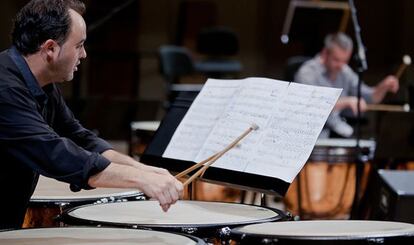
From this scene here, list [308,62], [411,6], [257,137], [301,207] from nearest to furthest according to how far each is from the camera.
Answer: [257,137] < [301,207] < [308,62] < [411,6]

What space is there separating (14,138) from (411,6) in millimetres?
7917

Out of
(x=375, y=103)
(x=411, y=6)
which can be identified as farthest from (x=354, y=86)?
(x=411, y=6)

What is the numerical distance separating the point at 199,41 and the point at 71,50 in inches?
243

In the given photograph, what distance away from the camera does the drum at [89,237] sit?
2205mm

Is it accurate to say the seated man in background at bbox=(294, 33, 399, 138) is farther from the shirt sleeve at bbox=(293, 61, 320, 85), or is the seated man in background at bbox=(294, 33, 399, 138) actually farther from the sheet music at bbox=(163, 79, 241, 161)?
the sheet music at bbox=(163, 79, 241, 161)

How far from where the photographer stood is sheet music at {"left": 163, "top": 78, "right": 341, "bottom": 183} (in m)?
2.65

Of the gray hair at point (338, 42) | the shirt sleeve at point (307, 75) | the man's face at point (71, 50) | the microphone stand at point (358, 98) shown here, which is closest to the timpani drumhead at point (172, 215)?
the man's face at point (71, 50)

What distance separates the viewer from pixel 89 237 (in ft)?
7.43

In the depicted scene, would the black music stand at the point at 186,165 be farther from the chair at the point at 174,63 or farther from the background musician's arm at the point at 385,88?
the chair at the point at 174,63

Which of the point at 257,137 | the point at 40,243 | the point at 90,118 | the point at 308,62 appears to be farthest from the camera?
the point at 308,62

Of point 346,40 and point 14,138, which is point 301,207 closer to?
point 346,40

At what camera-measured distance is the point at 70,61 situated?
8.30 ft

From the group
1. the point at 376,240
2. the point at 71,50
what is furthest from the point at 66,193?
the point at 376,240

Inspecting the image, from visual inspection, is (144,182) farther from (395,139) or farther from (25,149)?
(395,139)
